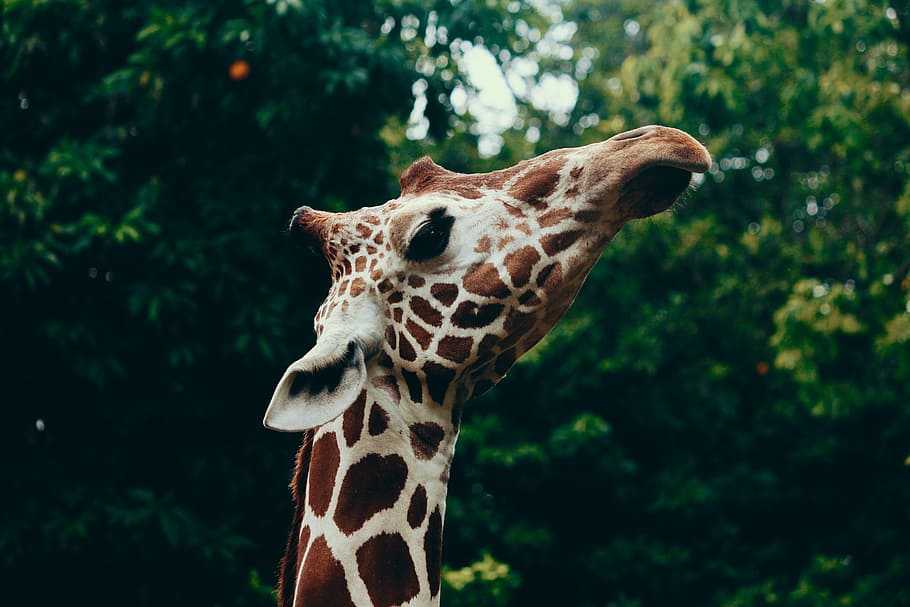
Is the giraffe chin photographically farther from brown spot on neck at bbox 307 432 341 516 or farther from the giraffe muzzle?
brown spot on neck at bbox 307 432 341 516

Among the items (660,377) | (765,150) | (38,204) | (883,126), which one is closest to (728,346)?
(660,377)

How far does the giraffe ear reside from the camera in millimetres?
1789

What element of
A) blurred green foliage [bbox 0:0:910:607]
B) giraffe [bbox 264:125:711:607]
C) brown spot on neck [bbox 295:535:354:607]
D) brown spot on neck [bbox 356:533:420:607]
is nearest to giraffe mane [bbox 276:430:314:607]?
giraffe [bbox 264:125:711:607]

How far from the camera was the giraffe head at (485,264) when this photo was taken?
6.90ft

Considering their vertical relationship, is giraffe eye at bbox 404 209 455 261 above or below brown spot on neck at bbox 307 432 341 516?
above

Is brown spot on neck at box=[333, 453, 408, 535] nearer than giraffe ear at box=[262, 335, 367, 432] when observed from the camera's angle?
No

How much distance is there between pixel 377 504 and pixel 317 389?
34cm

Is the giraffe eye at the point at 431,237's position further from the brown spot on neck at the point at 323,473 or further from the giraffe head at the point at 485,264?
the brown spot on neck at the point at 323,473

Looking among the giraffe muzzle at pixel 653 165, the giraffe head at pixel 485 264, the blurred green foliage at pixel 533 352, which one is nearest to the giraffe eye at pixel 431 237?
the giraffe head at pixel 485 264

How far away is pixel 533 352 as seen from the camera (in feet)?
34.3

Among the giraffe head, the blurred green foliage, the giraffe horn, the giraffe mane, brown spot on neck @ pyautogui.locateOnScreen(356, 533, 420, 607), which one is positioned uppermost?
the blurred green foliage

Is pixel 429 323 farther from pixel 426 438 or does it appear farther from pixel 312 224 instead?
pixel 312 224

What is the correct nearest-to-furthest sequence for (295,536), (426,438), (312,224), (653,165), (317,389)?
(317,389), (653,165), (426,438), (295,536), (312,224)

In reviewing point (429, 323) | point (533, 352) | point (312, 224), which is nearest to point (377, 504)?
point (429, 323)
